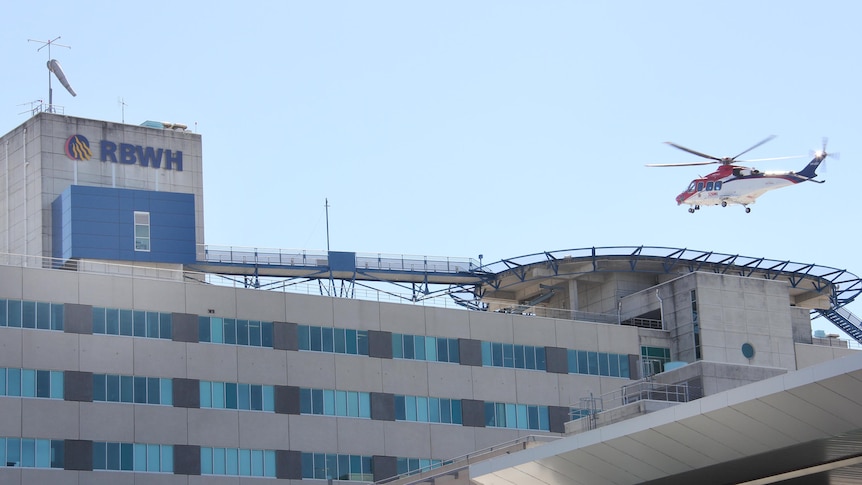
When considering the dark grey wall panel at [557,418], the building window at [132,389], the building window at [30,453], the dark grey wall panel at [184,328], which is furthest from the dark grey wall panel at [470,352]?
the building window at [30,453]

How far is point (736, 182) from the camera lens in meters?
110

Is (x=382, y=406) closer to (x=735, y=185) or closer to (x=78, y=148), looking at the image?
(x=78, y=148)

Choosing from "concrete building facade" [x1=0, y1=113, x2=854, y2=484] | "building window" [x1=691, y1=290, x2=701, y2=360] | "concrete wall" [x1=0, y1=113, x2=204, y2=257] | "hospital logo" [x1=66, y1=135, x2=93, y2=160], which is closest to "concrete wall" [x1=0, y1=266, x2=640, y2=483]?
"concrete building facade" [x1=0, y1=113, x2=854, y2=484]

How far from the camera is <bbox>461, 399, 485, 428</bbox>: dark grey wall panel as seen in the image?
93.2 m

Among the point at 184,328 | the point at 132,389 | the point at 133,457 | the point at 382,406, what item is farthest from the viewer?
the point at 382,406

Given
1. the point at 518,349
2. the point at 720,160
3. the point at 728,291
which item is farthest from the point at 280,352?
the point at 720,160

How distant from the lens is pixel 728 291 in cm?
10188

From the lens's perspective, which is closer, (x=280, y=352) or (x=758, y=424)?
(x=758, y=424)

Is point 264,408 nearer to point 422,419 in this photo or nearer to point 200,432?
point 200,432

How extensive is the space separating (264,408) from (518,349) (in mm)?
17949

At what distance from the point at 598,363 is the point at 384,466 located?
17440 millimetres

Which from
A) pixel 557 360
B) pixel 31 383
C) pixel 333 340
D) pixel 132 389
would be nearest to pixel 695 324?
pixel 557 360

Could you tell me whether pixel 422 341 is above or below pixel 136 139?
below

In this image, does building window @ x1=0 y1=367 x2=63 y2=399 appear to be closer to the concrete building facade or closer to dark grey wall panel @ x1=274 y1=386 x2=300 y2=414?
the concrete building facade
